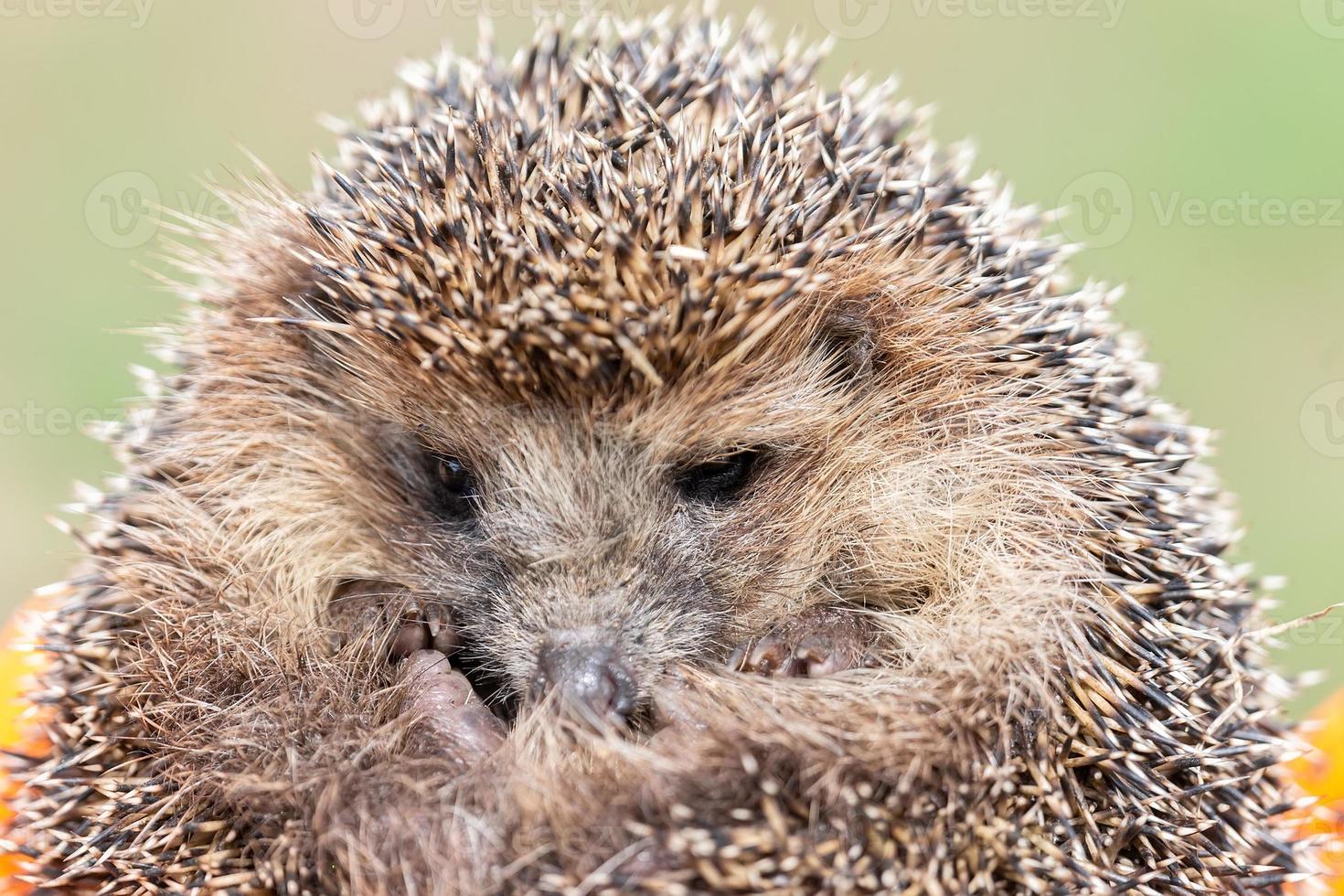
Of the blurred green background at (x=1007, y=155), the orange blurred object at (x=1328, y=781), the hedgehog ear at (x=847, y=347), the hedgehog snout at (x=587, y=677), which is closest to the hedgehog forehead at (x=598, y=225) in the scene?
the hedgehog ear at (x=847, y=347)

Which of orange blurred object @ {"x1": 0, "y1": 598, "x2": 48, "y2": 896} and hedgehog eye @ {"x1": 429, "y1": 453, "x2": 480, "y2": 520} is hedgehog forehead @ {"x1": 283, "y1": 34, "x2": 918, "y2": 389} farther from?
orange blurred object @ {"x1": 0, "y1": 598, "x2": 48, "y2": 896}

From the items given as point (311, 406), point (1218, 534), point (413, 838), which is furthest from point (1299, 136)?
point (413, 838)

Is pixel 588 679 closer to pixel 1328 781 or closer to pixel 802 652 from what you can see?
pixel 802 652

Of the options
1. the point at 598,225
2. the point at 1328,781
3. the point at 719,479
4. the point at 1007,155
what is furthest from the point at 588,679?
the point at 1007,155

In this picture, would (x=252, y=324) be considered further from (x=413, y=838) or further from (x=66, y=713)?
(x=413, y=838)

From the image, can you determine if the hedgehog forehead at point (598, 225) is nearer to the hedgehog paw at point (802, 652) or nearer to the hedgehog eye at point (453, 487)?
the hedgehog eye at point (453, 487)

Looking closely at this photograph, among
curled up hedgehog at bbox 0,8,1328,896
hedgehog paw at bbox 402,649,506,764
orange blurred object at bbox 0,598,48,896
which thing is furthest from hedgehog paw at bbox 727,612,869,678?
orange blurred object at bbox 0,598,48,896
